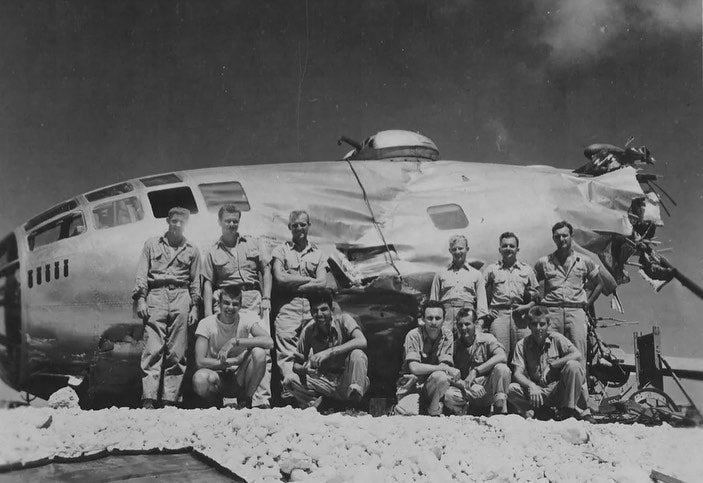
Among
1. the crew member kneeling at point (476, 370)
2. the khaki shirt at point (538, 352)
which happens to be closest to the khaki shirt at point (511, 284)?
the khaki shirt at point (538, 352)

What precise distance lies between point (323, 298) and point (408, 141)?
4231 millimetres

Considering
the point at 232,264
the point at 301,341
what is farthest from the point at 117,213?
the point at 301,341

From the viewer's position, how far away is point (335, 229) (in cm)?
1007

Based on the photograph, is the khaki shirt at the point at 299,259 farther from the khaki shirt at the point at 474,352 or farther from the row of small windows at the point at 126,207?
the khaki shirt at the point at 474,352

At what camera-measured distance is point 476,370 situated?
8.45 meters

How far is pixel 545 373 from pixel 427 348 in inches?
60.2

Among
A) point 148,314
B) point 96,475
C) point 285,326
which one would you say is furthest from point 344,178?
point 96,475

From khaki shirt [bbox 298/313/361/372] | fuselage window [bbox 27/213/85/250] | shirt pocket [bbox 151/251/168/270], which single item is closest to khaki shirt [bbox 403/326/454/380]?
khaki shirt [bbox 298/313/361/372]

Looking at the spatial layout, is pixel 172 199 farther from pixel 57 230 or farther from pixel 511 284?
pixel 511 284

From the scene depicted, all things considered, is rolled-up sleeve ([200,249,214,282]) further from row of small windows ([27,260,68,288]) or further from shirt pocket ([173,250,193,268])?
row of small windows ([27,260,68,288])

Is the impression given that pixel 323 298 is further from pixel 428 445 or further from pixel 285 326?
pixel 428 445

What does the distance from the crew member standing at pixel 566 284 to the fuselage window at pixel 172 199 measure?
16.5 ft

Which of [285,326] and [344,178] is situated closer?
[285,326]

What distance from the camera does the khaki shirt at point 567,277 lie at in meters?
9.70
